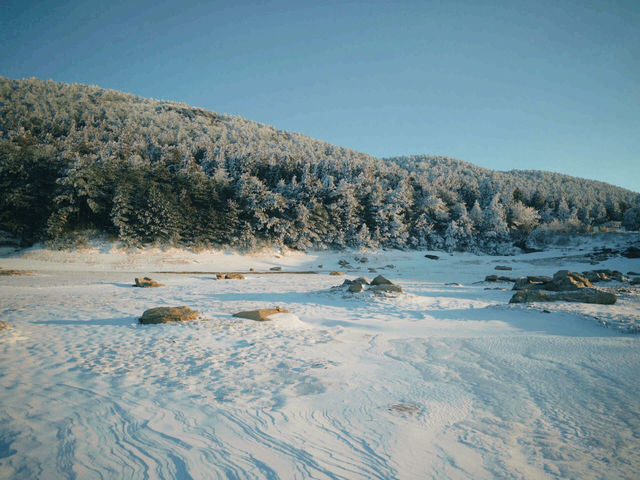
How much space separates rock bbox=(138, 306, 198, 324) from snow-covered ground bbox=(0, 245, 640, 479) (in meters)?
0.40

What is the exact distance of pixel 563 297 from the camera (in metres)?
9.82

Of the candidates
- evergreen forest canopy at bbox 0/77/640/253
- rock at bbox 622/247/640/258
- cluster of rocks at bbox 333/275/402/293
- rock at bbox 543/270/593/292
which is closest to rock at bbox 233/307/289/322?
cluster of rocks at bbox 333/275/402/293

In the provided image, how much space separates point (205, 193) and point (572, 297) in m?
31.5

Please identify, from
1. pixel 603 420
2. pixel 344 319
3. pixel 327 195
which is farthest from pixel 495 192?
pixel 603 420

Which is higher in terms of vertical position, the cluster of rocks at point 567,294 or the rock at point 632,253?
the rock at point 632,253

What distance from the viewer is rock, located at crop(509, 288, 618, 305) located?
9492mm

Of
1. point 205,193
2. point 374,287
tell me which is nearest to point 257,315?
point 374,287

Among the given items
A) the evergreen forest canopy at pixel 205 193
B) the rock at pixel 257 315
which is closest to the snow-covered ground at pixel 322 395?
the rock at pixel 257 315

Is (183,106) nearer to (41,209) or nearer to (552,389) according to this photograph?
(41,209)

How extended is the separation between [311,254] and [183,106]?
191ft

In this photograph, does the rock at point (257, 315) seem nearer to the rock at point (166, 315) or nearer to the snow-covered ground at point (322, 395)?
the snow-covered ground at point (322, 395)

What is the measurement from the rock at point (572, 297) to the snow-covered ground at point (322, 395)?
85 cm

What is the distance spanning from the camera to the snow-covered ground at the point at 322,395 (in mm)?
2760

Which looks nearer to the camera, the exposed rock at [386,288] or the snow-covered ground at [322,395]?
the snow-covered ground at [322,395]
